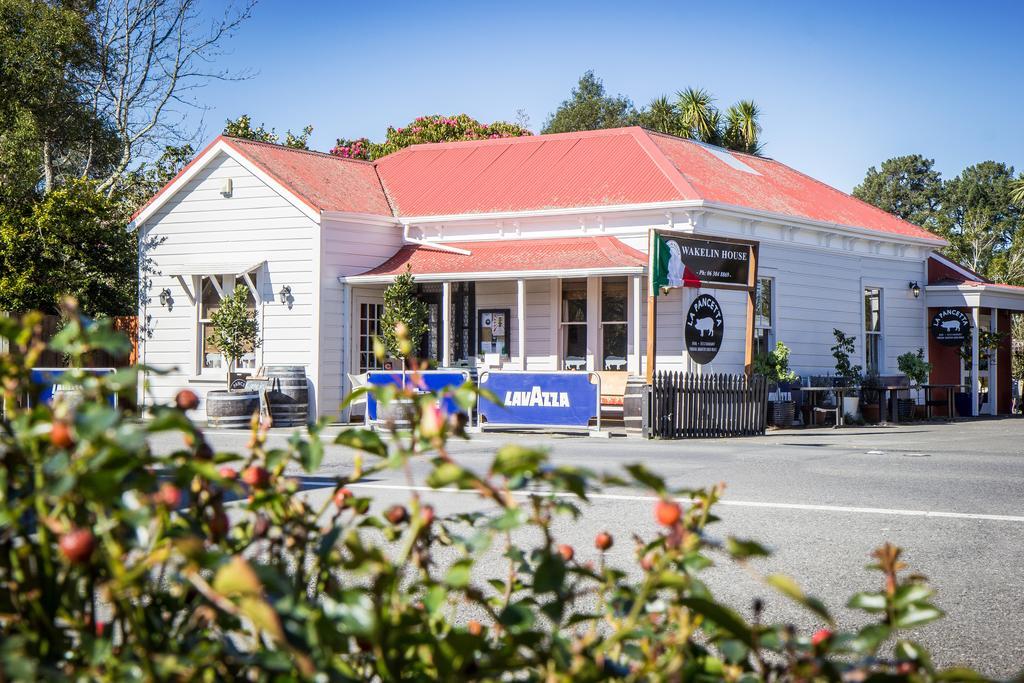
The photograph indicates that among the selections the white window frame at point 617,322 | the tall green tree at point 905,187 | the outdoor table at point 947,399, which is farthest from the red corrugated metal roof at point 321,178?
the tall green tree at point 905,187

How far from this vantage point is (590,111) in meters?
65.9

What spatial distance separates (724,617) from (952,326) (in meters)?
28.3

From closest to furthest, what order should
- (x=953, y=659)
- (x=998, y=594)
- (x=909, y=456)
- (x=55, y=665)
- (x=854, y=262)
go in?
(x=55, y=665) → (x=953, y=659) → (x=998, y=594) → (x=909, y=456) → (x=854, y=262)

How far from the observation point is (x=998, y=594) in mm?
6438

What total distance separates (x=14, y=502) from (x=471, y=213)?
22.4 m

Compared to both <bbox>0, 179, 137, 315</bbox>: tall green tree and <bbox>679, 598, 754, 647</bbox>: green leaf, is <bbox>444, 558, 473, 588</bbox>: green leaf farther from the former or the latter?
<bbox>0, 179, 137, 315</bbox>: tall green tree

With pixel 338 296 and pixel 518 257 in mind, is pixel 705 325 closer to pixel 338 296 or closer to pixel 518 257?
pixel 518 257

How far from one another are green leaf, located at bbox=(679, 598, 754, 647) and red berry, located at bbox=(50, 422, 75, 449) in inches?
34.8

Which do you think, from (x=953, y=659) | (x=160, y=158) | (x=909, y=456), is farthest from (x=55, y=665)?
(x=160, y=158)

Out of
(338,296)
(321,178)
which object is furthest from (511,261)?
(321,178)

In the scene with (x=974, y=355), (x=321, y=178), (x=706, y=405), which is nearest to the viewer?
(x=706, y=405)

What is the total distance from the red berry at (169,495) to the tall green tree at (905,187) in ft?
322

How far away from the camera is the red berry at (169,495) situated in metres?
1.58

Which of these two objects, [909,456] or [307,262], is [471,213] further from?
[909,456]
